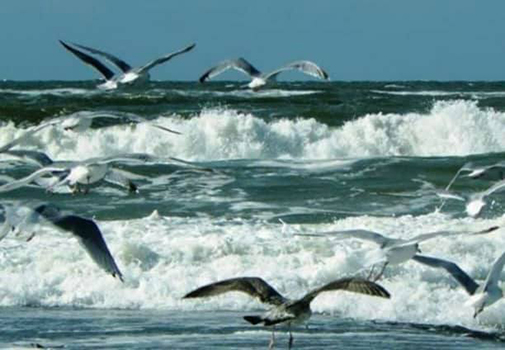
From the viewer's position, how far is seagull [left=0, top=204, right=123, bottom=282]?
1005 centimetres

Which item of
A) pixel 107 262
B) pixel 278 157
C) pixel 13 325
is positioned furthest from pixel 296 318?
pixel 278 157

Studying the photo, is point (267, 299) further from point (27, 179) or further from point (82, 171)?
point (82, 171)

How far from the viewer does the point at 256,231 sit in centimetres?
1555

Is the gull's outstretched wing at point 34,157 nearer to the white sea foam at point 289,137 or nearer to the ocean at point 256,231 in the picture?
the ocean at point 256,231

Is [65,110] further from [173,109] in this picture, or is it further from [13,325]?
[13,325]

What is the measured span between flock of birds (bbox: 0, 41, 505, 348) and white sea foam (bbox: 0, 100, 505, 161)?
11163mm

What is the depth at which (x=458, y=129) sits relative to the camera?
28016 mm

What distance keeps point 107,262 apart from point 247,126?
17166mm

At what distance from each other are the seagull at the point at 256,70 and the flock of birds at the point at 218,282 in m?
0.01

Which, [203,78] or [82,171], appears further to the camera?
[203,78]

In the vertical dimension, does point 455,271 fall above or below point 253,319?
above

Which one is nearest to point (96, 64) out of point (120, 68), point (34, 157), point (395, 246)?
point (120, 68)

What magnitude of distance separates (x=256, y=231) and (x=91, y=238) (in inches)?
217

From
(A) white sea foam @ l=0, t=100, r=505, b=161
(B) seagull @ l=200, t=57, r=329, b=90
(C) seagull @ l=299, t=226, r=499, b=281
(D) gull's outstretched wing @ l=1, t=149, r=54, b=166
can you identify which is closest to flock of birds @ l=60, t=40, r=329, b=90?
(B) seagull @ l=200, t=57, r=329, b=90
